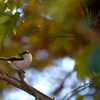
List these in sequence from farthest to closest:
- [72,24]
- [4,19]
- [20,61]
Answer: [20,61] < [4,19] < [72,24]

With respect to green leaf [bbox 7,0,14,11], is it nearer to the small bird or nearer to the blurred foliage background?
the blurred foliage background

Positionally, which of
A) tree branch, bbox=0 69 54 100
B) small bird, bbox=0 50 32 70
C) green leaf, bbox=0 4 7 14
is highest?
small bird, bbox=0 50 32 70

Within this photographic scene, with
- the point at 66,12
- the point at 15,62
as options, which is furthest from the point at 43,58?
the point at 66,12

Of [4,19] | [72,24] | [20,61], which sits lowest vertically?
[72,24]

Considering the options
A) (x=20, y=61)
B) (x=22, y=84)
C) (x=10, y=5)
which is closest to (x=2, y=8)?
(x=10, y=5)

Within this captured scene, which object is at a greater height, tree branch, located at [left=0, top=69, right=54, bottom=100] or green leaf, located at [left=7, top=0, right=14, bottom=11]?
green leaf, located at [left=7, top=0, right=14, bottom=11]

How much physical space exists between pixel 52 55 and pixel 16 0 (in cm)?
166

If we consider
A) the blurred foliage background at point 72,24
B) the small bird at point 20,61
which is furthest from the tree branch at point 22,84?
the small bird at point 20,61

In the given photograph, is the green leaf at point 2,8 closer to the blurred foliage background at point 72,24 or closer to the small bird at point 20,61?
the blurred foliage background at point 72,24

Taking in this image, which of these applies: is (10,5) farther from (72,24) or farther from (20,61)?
(20,61)

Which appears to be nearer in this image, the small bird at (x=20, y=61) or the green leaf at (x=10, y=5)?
the green leaf at (x=10, y=5)

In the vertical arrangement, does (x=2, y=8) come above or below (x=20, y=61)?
below

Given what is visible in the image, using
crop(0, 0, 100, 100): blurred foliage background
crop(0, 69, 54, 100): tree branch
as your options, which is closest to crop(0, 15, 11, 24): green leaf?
crop(0, 0, 100, 100): blurred foliage background

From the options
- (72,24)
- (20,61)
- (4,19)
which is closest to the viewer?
(72,24)
